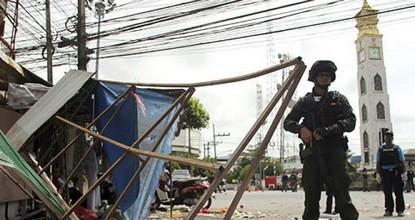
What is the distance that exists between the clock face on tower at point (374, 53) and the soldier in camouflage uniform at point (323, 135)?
59.6 metres

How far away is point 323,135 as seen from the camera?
418 cm

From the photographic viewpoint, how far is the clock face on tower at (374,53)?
60.7 m

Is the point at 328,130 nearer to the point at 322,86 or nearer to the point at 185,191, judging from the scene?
the point at 322,86

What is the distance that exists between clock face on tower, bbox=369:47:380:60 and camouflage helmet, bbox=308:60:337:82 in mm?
59611

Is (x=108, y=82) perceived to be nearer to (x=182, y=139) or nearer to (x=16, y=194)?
(x=16, y=194)

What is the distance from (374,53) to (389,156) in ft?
182

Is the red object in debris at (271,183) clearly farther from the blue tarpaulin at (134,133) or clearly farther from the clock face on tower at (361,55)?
the blue tarpaulin at (134,133)

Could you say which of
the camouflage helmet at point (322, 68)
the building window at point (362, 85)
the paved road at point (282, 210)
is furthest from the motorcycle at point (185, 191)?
the building window at point (362, 85)

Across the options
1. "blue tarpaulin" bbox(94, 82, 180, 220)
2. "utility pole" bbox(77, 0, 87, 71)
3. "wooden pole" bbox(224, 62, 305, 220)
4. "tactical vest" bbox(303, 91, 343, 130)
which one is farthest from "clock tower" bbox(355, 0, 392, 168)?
"wooden pole" bbox(224, 62, 305, 220)

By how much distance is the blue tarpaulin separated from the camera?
20.9ft

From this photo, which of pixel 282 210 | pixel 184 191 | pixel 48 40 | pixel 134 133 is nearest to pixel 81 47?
pixel 48 40

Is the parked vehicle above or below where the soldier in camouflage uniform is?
below

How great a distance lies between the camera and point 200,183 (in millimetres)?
15406

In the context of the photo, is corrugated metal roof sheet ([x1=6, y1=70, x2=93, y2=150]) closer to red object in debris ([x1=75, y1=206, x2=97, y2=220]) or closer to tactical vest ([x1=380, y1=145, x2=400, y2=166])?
red object in debris ([x1=75, y1=206, x2=97, y2=220])
